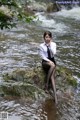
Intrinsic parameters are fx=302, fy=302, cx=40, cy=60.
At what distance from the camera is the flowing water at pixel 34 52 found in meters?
6.65

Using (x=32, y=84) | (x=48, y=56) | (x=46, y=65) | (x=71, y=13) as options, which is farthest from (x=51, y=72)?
(x=71, y=13)

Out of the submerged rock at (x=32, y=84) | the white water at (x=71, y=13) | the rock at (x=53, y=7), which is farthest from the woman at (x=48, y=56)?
the rock at (x=53, y=7)

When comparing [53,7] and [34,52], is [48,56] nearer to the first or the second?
[34,52]

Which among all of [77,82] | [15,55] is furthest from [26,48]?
[77,82]

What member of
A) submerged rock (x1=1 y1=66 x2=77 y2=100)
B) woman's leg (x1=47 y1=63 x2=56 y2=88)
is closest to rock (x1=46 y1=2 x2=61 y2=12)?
submerged rock (x1=1 y1=66 x2=77 y2=100)

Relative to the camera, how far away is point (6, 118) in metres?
6.15

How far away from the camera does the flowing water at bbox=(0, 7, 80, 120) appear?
21.8 ft

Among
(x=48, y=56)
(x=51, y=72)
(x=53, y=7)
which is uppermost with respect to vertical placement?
(x=48, y=56)

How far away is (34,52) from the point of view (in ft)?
39.1

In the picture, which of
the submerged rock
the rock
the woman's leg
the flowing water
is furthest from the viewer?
the rock

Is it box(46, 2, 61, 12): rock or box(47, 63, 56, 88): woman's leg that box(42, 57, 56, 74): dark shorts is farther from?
box(46, 2, 61, 12): rock

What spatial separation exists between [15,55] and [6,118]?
5375 millimetres

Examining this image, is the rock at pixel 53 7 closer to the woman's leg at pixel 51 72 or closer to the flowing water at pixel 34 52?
the flowing water at pixel 34 52

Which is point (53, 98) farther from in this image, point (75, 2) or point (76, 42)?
point (75, 2)
